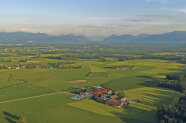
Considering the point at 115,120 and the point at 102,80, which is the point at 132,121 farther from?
the point at 102,80

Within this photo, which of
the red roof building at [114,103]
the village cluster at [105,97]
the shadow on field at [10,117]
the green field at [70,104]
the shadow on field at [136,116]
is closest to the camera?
the shadow on field at [10,117]

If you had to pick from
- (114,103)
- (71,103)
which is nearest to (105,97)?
(114,103)

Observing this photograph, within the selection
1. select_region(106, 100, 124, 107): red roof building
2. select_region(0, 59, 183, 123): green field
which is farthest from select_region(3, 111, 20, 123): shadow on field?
select_region(106, 100, 124, 107): red roof building

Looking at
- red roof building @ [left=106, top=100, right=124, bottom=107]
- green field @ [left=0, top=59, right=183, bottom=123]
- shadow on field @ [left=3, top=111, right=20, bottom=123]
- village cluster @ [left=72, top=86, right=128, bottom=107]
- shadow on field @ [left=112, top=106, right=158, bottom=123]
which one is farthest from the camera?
village cluster @ [left=72, top=86, right=128, bottom=107]

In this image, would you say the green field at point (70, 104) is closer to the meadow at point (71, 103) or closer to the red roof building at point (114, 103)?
the meadow at point (71, 103)

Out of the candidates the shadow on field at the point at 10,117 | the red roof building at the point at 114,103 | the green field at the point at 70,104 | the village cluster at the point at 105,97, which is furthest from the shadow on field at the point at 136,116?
the shadow on field at the point at 10,117

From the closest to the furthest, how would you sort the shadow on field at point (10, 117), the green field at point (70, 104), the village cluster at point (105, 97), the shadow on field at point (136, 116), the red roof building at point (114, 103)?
the shadow on field at point (10, 117)
the shadow on field at point (136, 116)
the green field at point (70, 104)
the red roof building at point (114, 103)
the village cluster at point (105, 97)

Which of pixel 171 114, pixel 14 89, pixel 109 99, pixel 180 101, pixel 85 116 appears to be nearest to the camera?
pixel 171 114

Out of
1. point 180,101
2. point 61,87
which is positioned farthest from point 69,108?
point 180,101

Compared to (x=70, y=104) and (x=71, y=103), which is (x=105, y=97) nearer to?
(x=71, y=103)

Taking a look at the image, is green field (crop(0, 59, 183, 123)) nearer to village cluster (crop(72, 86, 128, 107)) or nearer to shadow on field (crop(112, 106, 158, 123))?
shadow on field (crop(112, 106, 158, 123))

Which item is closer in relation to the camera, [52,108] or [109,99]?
[52,108]
